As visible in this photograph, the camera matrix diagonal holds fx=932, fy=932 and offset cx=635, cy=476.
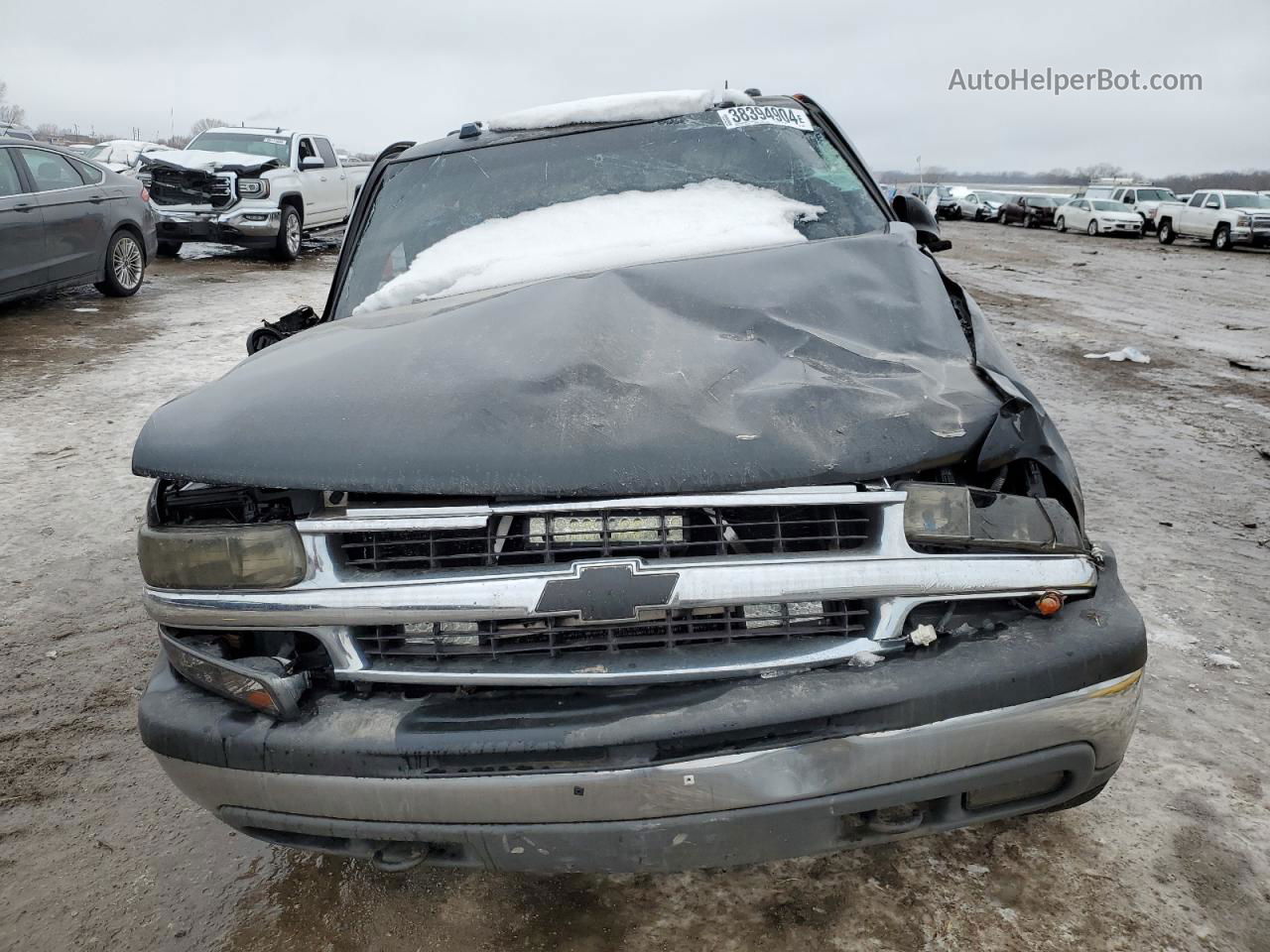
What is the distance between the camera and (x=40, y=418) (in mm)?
6164

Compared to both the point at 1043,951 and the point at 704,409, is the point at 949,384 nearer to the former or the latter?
the point at 704,409

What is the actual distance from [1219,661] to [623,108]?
2808 millimetres

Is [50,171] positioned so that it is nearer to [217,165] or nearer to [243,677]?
[217,165]

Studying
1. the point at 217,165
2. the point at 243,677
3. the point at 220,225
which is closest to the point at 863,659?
the point at 243,677

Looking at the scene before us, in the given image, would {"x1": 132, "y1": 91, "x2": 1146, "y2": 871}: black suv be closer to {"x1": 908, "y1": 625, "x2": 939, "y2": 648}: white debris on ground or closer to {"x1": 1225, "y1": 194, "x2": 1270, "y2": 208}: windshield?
{"x1": 908, "y1": 625, "x2": 939, "y2": 648}: white debris on ground

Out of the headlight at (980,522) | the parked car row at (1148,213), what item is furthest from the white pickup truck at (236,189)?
the parked car row at (1148,213)

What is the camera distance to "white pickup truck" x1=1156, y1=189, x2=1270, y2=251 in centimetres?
2172

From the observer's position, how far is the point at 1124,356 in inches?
321

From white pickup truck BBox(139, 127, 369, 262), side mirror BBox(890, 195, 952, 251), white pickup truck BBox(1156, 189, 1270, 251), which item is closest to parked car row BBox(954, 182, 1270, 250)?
white pickup truck BBox(1156, 189, 1270, 251)

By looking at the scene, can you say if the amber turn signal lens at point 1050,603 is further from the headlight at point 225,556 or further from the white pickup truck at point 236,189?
the white pickup truck at point 236,189

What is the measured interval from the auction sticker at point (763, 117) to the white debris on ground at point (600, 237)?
0.34 metres

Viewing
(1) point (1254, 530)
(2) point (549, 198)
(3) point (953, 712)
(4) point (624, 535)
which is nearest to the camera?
(3) point (953, 712)

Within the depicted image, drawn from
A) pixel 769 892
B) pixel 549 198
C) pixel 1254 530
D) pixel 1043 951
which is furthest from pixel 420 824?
pixel 1254 530

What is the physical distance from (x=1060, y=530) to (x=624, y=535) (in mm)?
897
